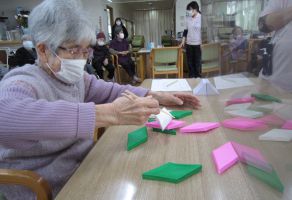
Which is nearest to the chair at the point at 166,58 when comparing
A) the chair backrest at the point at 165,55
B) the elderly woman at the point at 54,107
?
the chair backrest at the point at 165,55

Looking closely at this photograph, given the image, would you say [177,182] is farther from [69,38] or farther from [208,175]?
[69,38]

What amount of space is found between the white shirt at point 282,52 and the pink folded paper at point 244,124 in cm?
13

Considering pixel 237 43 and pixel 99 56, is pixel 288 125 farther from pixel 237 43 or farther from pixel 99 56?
pixel 99 56

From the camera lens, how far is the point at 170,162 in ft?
2.16

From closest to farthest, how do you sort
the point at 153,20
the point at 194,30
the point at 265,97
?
the point at 265,97
the point at 194,30
the point at 153,20

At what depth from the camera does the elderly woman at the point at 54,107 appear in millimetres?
626

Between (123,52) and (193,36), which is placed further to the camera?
(123,52)

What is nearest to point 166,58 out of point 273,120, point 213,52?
point 213,52

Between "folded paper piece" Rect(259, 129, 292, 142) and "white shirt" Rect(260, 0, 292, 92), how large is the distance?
7cm

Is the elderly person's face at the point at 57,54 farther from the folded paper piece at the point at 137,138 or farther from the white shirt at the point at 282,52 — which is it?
the white shirt at the point at 282,52

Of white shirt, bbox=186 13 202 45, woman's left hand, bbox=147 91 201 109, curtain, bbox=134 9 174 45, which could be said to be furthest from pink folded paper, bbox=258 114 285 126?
curtain, bbox=134 9 174 45

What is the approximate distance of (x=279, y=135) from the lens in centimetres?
46

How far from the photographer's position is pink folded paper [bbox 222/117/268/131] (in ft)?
1.94

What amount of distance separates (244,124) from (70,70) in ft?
1.89
